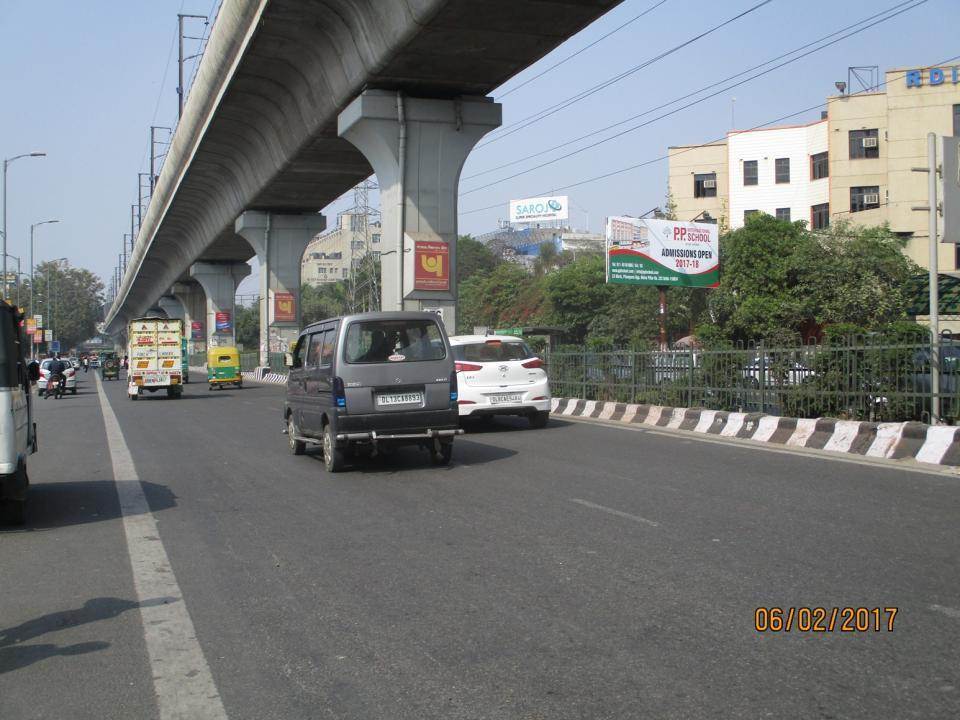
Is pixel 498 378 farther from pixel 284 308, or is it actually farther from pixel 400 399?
pixel 284 308

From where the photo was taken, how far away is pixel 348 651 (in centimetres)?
467

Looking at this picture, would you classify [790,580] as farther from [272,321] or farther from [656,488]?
[272,321]

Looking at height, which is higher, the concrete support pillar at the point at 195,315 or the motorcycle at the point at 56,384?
the concrete support pillar at the point at 195,315

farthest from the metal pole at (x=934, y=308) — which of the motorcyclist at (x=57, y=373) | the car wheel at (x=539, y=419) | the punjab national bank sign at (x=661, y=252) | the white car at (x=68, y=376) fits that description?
the white car at (x=68, y=376)

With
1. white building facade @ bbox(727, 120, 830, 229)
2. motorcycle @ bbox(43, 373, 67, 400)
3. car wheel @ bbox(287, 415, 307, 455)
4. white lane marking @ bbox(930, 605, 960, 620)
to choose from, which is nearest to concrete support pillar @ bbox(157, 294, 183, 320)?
motorcycle @ bbox(43, 373, 67, 400)

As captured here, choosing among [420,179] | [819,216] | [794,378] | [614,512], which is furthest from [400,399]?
[819,216]

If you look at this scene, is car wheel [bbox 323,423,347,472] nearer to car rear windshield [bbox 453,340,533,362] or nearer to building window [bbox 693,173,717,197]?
car rear windshield [bbox 453,340,533,362]

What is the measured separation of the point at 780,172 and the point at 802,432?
43.0 m

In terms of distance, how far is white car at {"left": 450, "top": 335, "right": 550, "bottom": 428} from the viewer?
16312mm

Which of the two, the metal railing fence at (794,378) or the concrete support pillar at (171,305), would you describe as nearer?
the metal railing fence at (794,378)

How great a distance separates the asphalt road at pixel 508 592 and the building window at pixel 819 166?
43457mm

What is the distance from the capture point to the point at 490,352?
54.7 ft
